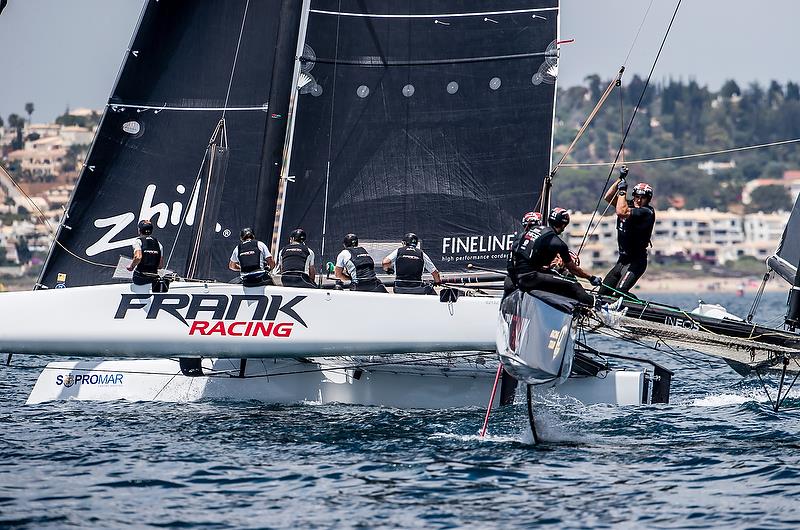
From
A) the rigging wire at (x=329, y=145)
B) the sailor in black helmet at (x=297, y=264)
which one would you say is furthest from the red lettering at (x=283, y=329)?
the rigging wire at (x=329, y=145)

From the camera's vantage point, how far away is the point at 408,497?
8.34 meters

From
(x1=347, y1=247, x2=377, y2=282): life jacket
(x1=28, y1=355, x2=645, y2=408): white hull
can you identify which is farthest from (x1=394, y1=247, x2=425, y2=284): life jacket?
(x1=28, y1=355, x2=645, y2=408): white hull

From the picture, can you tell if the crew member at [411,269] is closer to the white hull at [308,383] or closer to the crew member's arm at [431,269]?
the crew member's arm at [431,269]

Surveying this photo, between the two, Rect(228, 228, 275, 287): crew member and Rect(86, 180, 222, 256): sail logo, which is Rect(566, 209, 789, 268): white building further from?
Rect(228, 228, 275, 287): crew member

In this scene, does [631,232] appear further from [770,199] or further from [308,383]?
[770,199]

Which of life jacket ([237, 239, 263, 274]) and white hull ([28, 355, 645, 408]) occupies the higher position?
life jacket ([237, 239, 263, 274])

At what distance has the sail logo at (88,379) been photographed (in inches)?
520

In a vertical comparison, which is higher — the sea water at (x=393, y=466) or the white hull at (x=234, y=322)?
the white hull at (x=234, y=322)

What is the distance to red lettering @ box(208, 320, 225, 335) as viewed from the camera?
11.7m

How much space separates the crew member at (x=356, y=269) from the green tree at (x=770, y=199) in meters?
133

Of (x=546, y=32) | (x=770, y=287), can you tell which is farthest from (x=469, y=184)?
(x=770, y=287)

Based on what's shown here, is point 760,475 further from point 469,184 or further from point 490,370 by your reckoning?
point 469,184

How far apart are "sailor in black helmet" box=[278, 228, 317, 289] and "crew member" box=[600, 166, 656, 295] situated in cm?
285

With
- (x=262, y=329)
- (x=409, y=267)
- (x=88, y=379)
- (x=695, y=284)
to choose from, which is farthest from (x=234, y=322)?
(x=695, y=284)
